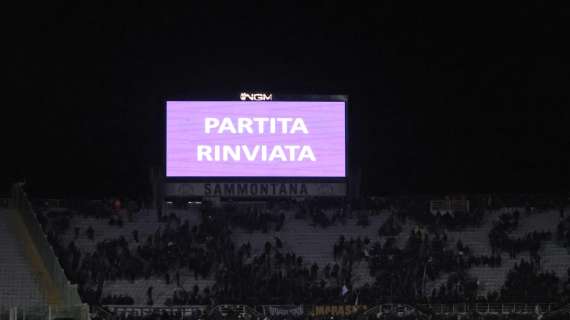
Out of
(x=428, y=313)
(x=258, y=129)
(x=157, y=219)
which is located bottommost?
(x=428, y=313)

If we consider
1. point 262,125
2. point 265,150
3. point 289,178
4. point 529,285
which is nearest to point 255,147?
point 265,150

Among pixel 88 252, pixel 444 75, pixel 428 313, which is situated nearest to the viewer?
pixel 428 313

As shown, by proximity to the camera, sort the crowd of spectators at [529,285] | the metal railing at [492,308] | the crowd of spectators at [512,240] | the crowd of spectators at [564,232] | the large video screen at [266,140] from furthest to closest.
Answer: the large video screen at [266,140] < the crowd of spectators at [564,232] < the crowd of spectators at [512,240] < the crowd of spectators at [529,285] < the metal railing at [492,308]

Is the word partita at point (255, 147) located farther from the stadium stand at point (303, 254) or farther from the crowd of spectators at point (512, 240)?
the crowd of spectators at point (512, 240)

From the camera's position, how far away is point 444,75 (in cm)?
4584

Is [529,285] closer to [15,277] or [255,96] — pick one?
[255,96]

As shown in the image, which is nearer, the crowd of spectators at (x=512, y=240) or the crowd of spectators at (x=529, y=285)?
the crowd of spectators at (x=529, y=285)

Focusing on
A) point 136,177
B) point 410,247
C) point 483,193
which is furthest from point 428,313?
point 136,177

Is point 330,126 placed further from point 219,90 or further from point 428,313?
point 428,313

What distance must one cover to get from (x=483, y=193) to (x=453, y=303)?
9.39 metres

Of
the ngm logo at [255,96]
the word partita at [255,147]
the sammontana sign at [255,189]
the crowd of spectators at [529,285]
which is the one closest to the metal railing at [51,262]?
the sammontana sign at [255,189]

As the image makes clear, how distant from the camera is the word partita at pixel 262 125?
42.0 metres

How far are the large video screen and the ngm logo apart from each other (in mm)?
120

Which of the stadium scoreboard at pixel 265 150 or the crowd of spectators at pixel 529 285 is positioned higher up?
the stadium scoreboard at pixel 265 150
